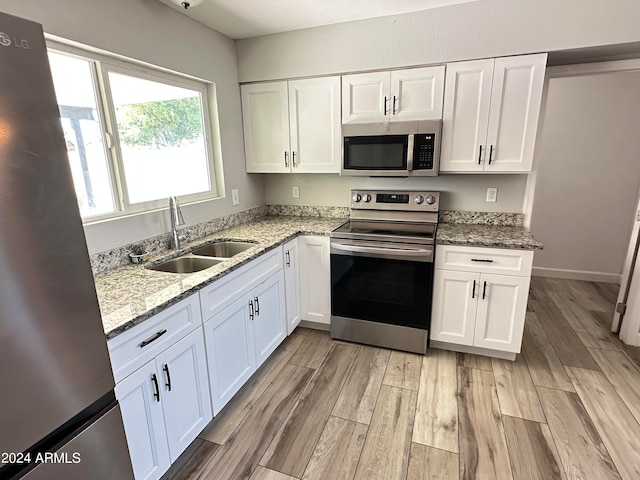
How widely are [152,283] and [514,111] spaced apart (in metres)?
2.47

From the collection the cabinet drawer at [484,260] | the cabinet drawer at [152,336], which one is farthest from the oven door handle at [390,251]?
the cabinet drawer at [152,336]

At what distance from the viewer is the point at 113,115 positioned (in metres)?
1.87

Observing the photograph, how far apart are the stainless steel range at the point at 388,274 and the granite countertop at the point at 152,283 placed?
13.5 inches

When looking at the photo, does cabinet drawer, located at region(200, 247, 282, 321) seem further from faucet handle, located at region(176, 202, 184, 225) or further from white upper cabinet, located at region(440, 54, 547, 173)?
white upper cabinet, located at region(440, 54, 547, 173)

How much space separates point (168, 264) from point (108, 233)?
1.21ft

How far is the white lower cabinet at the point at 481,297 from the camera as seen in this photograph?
223 cm

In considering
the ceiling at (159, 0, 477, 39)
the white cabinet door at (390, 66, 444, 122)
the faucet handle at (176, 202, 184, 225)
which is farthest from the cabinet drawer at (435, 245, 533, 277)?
the faucet handle at (176, 202, 184, 225)

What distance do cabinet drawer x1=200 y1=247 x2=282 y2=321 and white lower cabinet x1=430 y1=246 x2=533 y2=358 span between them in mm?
1170

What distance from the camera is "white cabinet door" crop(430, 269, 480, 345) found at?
235 centimetres

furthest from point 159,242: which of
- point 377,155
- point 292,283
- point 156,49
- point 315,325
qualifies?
point 377,155

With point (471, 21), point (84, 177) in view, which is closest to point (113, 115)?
point (84, 177)

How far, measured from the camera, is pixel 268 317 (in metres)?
2.32

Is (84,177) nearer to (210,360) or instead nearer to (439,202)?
(210,360)

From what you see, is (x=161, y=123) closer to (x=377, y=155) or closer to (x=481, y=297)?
(x=377, y=155)
